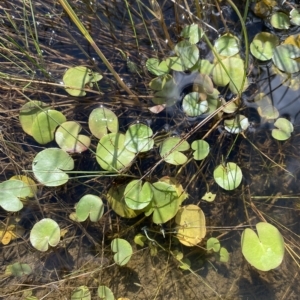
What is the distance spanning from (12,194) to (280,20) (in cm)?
118

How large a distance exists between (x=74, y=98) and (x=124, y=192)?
44 centimetres

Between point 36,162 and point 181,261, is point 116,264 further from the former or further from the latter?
point 36,162

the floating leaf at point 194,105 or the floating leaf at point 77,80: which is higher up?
the floating leaf at point 77,80

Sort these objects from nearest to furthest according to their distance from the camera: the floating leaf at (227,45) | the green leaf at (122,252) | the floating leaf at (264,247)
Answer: the floating leaf at (264,247) → the green leaf at (122,252) → the floating leaf at (227,45)

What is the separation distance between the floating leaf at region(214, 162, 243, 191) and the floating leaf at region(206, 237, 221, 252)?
186 millimetres

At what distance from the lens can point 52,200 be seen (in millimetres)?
1523

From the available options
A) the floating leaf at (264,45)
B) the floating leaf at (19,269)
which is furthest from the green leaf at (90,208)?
the floating leaf at (264,45)

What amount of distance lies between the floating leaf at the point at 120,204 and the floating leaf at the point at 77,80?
0.39m

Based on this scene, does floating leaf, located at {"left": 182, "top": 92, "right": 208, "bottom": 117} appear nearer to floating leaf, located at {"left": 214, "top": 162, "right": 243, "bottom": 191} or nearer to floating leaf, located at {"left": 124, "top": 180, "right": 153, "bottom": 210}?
floating leaf, located at {"left": 214, "top": 162, "right": 243, "bottom": 191}

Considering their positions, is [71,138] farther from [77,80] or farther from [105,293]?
[105,293]

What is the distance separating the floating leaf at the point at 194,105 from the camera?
1.47m

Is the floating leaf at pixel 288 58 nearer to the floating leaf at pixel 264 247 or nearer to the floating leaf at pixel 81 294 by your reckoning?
the floating leaf at pixel 264 247

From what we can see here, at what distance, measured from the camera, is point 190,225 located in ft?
4.63

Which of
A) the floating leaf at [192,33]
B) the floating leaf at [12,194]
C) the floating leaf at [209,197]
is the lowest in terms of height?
the floating leaf at [209,197]
